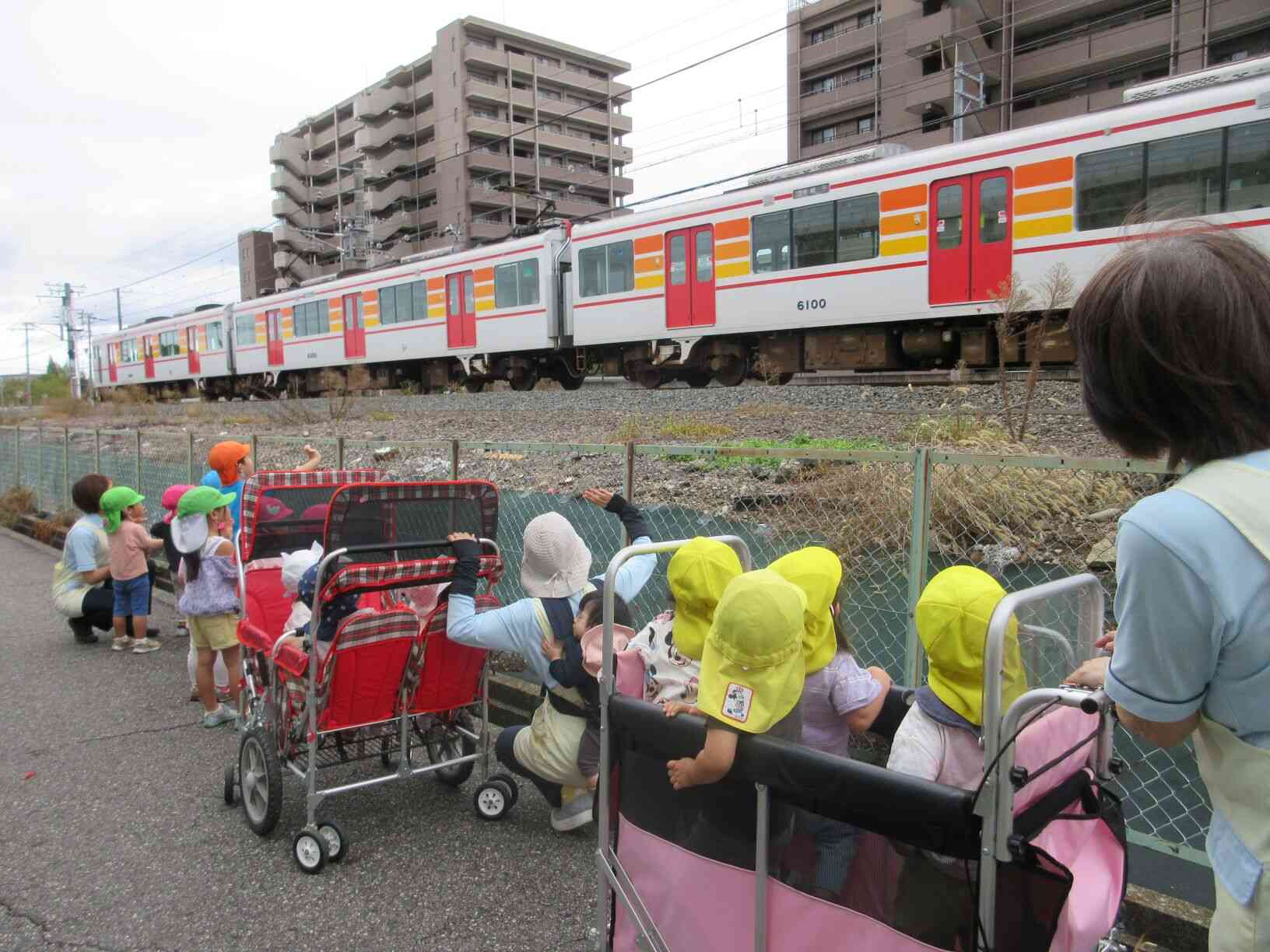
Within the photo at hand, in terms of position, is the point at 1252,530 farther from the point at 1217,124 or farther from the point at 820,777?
the point at 1217,124

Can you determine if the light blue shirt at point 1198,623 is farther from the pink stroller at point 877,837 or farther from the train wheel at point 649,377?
the train wheel at point 649,377

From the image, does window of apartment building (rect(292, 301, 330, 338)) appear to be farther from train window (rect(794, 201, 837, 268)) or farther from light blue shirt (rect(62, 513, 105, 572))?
light blue shirt (rect(62, 513, 105, 572))

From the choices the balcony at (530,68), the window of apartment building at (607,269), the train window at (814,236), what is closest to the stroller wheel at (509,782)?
the train window at (814,236)

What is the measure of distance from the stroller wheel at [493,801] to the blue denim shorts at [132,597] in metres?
3.70

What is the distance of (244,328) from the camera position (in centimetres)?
2870

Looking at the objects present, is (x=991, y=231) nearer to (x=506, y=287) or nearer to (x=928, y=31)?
(x=506, y=287)

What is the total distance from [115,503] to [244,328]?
24576mm

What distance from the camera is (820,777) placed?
5.82ft

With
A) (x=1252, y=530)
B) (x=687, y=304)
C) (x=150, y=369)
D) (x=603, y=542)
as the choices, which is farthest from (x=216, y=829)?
(x=150, y=369)

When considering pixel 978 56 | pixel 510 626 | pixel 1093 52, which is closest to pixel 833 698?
pixel 510 626

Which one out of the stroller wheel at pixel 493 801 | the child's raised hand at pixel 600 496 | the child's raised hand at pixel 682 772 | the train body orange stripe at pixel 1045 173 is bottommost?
the stroller wheel at pixel 493 801

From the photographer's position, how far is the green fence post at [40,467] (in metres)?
11.6

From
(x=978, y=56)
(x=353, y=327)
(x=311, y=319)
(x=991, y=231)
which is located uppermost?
(x=978, y=56)

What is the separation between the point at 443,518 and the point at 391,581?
488mm
